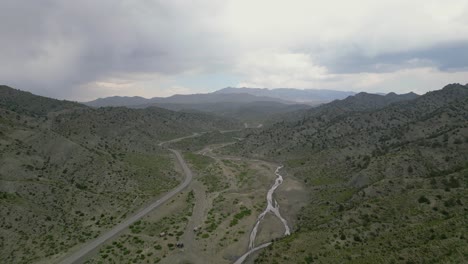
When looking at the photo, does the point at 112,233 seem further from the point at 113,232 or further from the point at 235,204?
the point at 235,204

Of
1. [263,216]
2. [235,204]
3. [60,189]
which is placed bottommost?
[263,216]

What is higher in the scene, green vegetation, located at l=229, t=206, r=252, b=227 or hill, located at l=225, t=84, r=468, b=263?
hill, located at l=225, t=84, r=468, b=263

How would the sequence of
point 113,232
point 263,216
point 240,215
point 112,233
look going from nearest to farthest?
point 112,233 → point 113,232 → point 240,215 → point 263,216

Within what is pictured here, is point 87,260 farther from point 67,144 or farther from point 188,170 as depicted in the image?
point 188,170

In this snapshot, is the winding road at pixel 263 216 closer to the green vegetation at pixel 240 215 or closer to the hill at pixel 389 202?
the green vegetation at pixel 240 215

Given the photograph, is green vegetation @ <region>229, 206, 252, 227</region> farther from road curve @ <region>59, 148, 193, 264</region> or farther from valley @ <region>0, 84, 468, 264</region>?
road curve @ <region>59, 148, 193, 264</region>

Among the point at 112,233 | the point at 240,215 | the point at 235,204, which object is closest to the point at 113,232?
the point at 112,233

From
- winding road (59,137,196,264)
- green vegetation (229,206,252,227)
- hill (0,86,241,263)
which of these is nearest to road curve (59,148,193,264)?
winding road (59,137,196,264)

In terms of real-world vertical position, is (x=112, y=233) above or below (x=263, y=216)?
above

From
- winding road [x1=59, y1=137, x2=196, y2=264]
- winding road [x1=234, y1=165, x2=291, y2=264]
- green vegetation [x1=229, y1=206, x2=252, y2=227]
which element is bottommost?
winding road [x1=234, y1=165, x2=291, y2=264]

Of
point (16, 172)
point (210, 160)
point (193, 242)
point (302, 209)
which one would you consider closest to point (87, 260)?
point (193, 242)

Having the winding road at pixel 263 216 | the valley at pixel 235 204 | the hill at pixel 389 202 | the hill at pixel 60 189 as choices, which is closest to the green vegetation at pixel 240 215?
the valley at pixel 235 204
